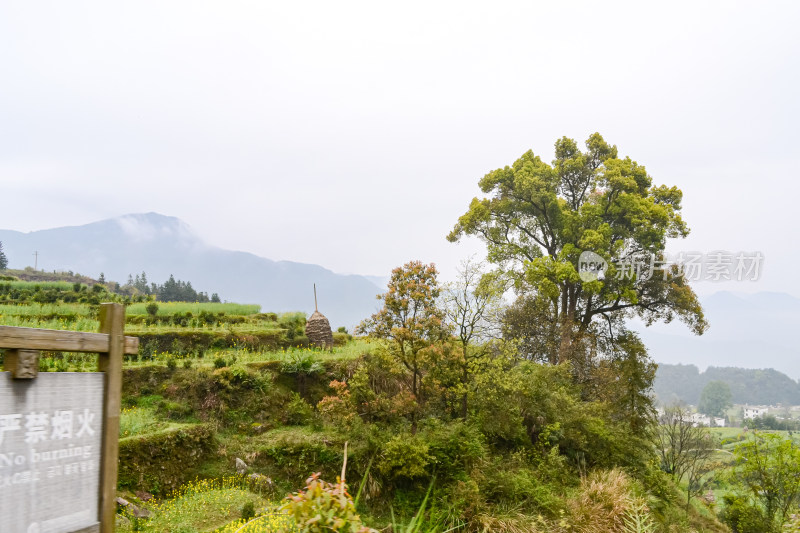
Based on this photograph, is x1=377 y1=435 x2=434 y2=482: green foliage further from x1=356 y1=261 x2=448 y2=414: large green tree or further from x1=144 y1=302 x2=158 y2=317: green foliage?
x1=144 y1=302 x2=158 y2=317: green foliage

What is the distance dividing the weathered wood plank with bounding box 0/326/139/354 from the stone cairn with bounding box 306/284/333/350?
11533mm

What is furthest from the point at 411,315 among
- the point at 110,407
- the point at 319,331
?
the point at 110,407

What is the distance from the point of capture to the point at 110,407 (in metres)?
3.45

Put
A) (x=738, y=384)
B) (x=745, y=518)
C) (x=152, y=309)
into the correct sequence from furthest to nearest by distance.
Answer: (x=738, y=384) < (x=152, y=309) < (x=745, y=518)

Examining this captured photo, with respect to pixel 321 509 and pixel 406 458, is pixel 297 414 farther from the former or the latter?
pixel 321 509

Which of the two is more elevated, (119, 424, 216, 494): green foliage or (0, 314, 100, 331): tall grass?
(0, 314, 100, 331): tall grass

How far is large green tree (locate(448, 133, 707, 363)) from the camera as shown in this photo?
52.7ft

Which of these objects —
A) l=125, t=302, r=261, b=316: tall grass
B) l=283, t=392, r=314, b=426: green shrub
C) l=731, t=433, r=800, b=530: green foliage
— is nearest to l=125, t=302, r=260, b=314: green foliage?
l=125, t=302, r=261, b=316: tall grass

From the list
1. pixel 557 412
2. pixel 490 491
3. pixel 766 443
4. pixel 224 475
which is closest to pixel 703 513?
pixel 766 443

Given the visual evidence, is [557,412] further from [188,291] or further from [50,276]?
[50,276]

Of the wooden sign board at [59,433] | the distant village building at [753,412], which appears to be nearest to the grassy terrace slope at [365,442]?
the wooden sign board at [59,433]

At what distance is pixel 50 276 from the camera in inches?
1210

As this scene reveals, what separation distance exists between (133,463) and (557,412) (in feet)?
30.2

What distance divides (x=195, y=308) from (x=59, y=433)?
49.0ft
